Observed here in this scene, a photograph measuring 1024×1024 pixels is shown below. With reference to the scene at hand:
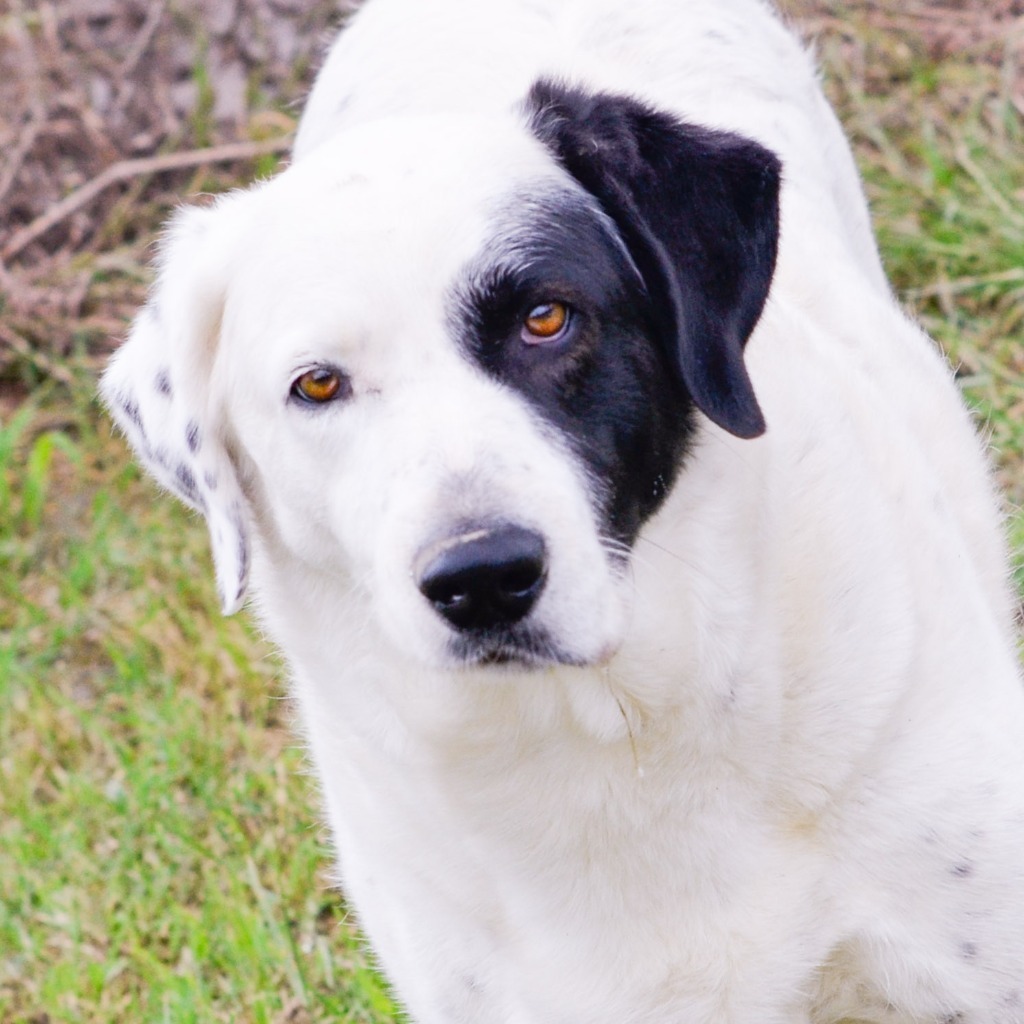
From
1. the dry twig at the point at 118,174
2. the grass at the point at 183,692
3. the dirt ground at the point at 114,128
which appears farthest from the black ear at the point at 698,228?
Answer: the dry twig at the point at 118,174

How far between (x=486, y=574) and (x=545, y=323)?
456 millimetres

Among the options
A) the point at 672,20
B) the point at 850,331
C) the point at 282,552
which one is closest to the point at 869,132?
the point at 672,20

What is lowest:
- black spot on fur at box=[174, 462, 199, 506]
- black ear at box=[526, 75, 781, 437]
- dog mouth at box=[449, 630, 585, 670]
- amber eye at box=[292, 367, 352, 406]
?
black spot on fur at box=[174, 462, 199, 506]

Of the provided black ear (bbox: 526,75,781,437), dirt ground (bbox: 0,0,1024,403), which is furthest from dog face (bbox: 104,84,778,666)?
dirt ground (bbox: 0,0,1024,403)

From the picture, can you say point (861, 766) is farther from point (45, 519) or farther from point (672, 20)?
point (45, 519)

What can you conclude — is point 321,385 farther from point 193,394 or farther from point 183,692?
point 183,692

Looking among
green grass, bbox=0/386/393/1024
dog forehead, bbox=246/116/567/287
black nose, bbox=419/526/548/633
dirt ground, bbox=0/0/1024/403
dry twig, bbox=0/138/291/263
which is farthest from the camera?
dry twig, bbox=0/138/291/263

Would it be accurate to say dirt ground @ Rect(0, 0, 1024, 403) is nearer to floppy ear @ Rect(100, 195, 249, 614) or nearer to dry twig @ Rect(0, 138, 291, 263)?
dry twig @ Rect(0, 138, 291, 263)

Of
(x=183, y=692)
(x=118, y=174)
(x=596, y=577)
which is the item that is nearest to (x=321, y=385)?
(x=596, y=577)

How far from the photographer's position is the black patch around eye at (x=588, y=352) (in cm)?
260

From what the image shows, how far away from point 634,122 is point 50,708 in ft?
9.74

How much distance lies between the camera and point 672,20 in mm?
3988

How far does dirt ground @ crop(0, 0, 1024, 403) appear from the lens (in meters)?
6.37

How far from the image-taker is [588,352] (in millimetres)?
2641
